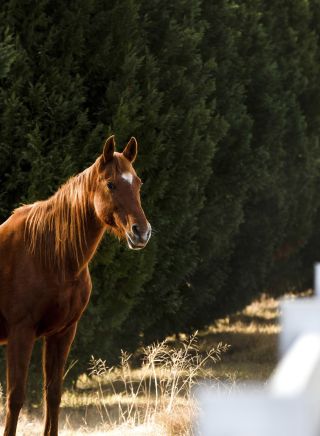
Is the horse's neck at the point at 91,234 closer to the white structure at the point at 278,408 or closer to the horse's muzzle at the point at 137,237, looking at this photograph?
the horse's muzzle at the point at 137,237

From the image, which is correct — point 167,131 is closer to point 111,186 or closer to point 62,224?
point 62,224

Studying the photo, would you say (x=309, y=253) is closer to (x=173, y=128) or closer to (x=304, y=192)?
(x=304, y=192)

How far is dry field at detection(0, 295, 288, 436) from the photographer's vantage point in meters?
5.61

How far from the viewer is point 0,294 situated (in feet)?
13.2

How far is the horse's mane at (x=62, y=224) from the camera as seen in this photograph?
3848 mm

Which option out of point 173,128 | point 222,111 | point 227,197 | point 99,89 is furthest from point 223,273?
point 99,89

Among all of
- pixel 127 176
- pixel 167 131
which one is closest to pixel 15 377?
pixel 127 176

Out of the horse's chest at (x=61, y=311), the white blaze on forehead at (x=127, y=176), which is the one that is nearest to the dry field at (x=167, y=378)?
the horse's chest at (x=61, y=311)

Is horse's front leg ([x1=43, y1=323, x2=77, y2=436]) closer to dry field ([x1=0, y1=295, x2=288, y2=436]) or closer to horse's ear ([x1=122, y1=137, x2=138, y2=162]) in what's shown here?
horse's ear ([x1=122, y1=137, x2=138, y2=162])

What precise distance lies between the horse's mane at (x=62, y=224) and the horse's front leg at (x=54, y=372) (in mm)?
349

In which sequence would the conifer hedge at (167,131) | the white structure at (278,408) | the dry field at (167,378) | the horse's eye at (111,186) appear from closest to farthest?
the white structure at (278,408) → the horse's eye at (111,186) → the dry field at (167,378) → the conifer hedge at (167,131)

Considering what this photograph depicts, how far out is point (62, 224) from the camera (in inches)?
156

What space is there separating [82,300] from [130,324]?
435 centimetres

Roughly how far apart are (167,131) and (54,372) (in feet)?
13.4
